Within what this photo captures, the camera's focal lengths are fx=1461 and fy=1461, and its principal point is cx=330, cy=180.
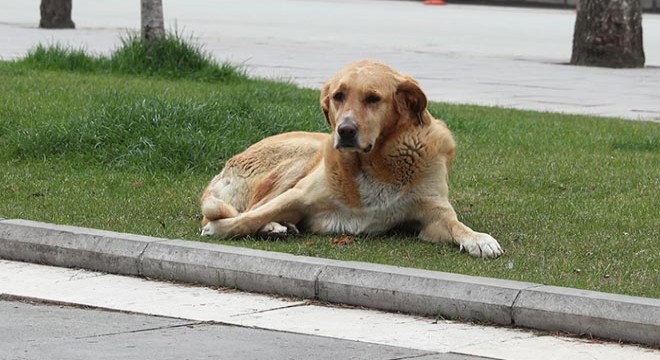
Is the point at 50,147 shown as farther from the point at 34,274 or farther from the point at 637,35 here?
the point at 637,35

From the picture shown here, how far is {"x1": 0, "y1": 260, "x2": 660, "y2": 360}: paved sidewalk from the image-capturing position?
5.94 metres

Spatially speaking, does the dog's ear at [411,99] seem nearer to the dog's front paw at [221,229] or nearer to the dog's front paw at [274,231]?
the dog's front paw at [274,231]

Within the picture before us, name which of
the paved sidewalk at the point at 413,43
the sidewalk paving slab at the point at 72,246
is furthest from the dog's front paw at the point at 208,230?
the paved sidewalk at the point at 413,43

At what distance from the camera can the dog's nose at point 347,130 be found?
7.52 metres

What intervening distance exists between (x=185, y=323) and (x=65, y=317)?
563 millimetres

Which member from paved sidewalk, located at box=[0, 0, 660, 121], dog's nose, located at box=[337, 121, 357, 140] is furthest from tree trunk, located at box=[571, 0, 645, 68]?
dog's nose, located at box=[337, 121, 357, 140]

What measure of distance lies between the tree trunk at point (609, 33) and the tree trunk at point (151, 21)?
7056mm

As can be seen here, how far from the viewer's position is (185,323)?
256 inches

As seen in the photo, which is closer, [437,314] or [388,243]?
[437,314]

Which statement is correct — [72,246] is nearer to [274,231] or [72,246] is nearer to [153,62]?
[274,231]

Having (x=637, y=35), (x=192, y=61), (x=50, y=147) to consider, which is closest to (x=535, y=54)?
(x=637, y=35)

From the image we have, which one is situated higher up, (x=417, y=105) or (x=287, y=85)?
(x=417, y=105)

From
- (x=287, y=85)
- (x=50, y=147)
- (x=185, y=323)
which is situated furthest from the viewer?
(x=287, y=85)

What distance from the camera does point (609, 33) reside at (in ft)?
66.8
